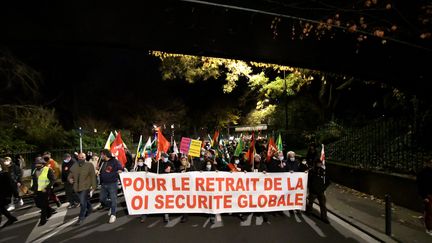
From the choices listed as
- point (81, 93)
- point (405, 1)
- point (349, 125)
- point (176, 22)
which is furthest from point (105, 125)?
point (405, 1)

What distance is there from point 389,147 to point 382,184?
1.35 meters

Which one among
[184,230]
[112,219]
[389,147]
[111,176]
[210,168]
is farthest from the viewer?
[389,147]

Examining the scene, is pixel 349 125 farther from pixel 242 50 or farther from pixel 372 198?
pixel 242 50

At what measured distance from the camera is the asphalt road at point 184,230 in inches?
315

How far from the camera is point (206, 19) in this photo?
11273 millimetres

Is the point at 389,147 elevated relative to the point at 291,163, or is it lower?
elevated

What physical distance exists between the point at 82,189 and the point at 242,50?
5633 millimetres

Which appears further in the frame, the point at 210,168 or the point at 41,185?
the point at 210,168

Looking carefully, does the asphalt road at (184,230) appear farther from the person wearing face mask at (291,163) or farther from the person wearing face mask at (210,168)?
the person wearing face mask at (291,163)

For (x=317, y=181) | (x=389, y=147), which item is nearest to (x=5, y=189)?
(x=317, y=181)

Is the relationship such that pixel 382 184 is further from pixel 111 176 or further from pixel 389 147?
pixel 111 176

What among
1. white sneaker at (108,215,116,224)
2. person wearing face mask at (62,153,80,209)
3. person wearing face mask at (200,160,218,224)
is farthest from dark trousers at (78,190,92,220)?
person wearing face mask at (200,160,218,224)

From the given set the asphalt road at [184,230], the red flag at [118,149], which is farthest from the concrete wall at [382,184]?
the red flag at [118,149]

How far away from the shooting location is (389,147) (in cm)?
1311
